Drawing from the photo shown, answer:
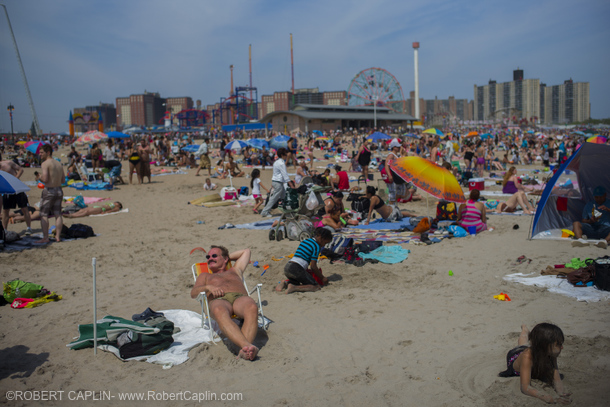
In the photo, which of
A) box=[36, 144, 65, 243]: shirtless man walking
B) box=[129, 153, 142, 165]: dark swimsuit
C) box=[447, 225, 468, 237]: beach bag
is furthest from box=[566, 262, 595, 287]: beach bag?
box=[129, 153, 142, 165]: dark swimsuit

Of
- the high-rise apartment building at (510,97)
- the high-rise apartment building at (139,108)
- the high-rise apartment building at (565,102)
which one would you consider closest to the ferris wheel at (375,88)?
the high-rise apartment building at (510,97)

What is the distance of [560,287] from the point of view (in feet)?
15.7

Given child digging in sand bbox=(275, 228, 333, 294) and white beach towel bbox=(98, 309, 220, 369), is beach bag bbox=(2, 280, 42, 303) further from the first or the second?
child digging in sand bbox=(275, 228, 333, 294)

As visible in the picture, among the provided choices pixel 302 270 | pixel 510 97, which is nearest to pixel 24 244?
pixel 302 270

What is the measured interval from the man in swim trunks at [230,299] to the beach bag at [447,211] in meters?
4.37

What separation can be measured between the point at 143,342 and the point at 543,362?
→ 291 centimetres

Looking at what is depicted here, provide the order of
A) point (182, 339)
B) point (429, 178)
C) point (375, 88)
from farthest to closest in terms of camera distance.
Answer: point (375, 88) < point (429, 178) < point (182, 339)

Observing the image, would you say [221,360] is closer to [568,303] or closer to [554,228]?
[568,303]

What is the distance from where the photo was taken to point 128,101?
169 meters

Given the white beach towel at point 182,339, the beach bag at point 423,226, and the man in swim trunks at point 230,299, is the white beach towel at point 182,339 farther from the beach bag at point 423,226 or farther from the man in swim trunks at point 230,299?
the beach bag at point 423,226

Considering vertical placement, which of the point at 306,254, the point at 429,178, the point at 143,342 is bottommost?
the point at 143,342

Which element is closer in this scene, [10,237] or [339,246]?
[339,246]

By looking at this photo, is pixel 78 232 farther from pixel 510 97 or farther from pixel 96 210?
pixel 510 97

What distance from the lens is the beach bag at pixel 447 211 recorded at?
781cm
